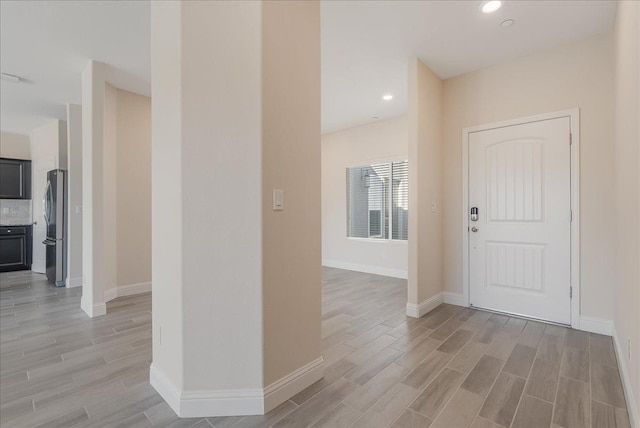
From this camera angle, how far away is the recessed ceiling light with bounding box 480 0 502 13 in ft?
8.23

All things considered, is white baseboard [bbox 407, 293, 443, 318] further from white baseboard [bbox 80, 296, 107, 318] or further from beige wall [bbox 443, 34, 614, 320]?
white baseboard [bbox 80, 296, 107, 318]

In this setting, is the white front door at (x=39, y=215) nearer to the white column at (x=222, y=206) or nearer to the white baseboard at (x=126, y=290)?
the white baseboard at (x=126, y=290)

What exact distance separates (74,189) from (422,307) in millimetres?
5538

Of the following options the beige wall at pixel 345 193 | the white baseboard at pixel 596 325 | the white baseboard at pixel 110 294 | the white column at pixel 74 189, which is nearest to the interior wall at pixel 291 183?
the white baseboard at pixel 596 325

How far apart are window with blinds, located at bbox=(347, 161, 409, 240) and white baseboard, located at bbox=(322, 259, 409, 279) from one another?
Result: 1.99 feet

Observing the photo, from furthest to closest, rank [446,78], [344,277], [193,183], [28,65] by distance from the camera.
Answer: [344,277]
[446,78]
[28,65]
[193,183]

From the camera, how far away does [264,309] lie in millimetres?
1784

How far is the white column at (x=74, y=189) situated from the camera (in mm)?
4797

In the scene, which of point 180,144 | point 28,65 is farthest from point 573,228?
point 28,65

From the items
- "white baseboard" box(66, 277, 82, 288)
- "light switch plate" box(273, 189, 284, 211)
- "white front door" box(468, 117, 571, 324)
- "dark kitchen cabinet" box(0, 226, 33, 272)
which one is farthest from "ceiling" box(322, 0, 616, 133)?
"dark kitchen cabinet" box(0, 226, 33, 272)

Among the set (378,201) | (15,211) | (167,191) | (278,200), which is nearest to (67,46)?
(167,191)

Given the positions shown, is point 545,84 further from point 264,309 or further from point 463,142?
point 264,309

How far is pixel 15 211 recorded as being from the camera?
6633 millimetres

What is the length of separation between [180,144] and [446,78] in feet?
11.7
